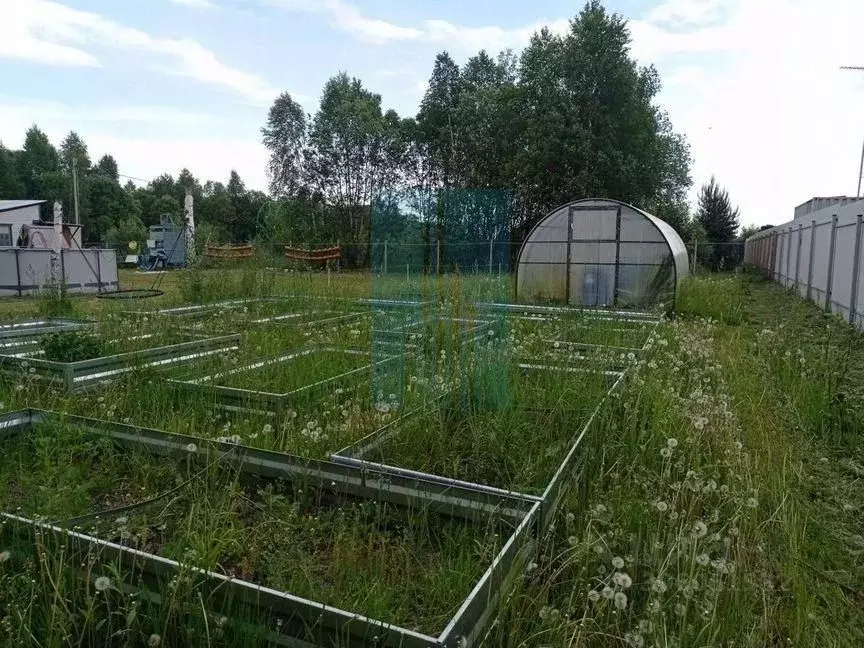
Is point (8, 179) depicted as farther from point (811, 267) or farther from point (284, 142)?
point (811, 267)

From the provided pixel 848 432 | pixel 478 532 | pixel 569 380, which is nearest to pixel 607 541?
pixel 478 532

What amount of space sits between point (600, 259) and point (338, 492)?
356 inches

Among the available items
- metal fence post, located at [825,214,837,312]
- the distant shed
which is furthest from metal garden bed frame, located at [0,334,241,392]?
the distant shed

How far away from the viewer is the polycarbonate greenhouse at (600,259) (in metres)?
10.5

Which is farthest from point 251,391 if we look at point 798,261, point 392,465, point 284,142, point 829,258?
point 284,142

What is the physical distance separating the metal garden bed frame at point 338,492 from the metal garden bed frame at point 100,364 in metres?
0.98

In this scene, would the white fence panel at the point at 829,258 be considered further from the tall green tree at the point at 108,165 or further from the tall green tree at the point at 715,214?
the tall green tree at the point at 108,165

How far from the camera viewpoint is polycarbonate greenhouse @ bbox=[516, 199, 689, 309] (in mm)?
10539

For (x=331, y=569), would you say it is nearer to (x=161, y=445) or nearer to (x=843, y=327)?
(x=161, y=445)

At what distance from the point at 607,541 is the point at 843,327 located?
7.83 meters

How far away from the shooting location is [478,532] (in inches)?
99.6

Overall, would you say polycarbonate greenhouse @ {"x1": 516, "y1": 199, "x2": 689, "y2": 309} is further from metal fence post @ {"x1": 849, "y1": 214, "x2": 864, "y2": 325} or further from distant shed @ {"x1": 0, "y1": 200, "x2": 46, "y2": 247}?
distant shed @ {"x1": 0, "y1": 200, "x2": 46, "y2": 247}

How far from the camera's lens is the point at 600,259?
1095 centimetres

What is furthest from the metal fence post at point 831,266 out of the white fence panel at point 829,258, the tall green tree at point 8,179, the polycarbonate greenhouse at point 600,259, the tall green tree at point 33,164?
the tall green tree at point 33,164
